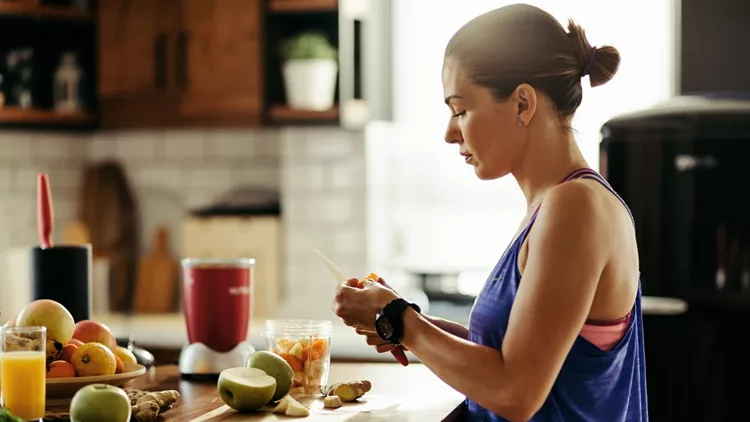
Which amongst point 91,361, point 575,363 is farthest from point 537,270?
point 91,361

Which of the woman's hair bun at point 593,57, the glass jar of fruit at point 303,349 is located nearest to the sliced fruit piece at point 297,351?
the glass jar of fruit at point 303,349

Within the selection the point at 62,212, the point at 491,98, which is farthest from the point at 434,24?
the point at 491,98

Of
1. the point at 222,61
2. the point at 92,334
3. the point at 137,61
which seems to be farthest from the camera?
the point at 137,61

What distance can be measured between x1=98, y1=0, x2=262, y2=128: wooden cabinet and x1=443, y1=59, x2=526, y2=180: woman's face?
2485 millimetres

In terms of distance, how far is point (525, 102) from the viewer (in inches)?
68.1

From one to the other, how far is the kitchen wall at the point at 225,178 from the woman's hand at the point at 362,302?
7.79 feet

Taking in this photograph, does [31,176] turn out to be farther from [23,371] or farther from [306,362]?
[23,371]

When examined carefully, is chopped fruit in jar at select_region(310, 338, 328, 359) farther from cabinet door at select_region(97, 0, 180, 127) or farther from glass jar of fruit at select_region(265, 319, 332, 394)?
cabinet door at select_region(97, 0, 180, 127)

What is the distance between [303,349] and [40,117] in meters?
2.65

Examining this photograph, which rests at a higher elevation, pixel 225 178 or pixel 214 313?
pixel 225 178

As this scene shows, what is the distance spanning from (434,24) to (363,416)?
2870mm

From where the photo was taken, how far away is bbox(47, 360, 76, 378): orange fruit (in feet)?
6.06

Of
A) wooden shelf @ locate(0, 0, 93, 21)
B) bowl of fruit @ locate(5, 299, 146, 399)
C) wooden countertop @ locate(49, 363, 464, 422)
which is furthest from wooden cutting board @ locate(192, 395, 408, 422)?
wooden shelf @ locate(0, 0, 93, 21)

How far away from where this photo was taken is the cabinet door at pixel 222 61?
4188 mm
